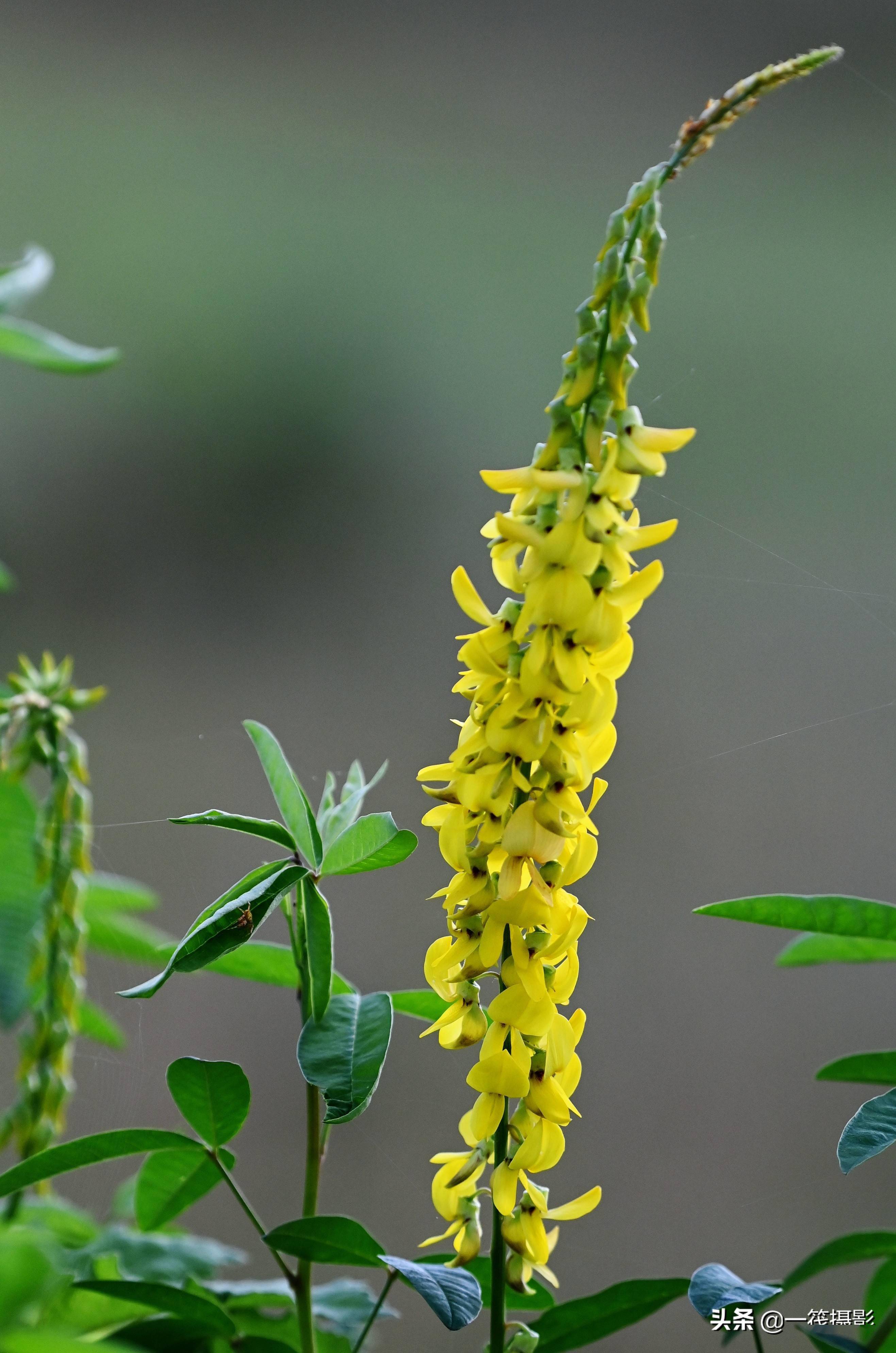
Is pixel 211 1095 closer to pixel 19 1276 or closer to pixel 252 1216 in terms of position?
pixel 252 1216

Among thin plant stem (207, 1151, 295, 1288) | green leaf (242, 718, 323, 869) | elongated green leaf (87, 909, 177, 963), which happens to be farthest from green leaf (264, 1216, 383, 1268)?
elongated green leaf (87, 909, 177, 963)

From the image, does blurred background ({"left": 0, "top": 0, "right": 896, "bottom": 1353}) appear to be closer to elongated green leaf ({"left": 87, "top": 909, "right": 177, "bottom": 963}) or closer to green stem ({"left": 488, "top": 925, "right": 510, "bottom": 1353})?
elongated green leaf ({"left": 87, "top": 909, "right": 177, "bottom": 963})

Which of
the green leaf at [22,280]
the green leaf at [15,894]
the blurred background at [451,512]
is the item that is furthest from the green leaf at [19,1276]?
the blurred background at [451,512]

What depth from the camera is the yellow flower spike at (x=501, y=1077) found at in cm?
26

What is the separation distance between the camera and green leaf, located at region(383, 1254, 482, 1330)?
268 millimetres

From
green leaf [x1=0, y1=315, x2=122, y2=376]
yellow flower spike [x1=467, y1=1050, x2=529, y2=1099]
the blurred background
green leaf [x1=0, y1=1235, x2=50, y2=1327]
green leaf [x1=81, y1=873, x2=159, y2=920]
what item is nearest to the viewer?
green leaf [x1=0, y1=1235, x2=50, y2=1327]

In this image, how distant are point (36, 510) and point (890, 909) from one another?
60.7 inches

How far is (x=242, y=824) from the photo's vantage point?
30 cm

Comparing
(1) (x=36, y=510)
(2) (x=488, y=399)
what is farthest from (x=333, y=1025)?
(1) (x=36, y=510)

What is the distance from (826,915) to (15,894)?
0.91 ft

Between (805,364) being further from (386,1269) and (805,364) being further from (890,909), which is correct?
(386,1269)

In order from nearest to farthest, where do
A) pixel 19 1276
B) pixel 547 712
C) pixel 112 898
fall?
pixel 19 1276
pixel 547 712
pixel 112 898

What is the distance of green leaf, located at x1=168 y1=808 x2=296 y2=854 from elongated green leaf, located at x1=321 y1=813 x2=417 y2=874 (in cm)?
2

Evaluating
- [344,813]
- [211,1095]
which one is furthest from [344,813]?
[211,1095]
